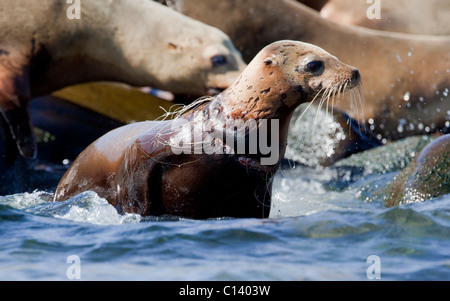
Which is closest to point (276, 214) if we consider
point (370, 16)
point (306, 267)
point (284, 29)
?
point (306, 267)

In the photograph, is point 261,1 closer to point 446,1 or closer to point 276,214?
point 446,1

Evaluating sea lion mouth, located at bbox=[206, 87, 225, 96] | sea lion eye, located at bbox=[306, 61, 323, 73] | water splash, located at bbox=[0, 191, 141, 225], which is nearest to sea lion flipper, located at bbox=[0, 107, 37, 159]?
water splash, located at bbox=[0, 191, 141, 225]

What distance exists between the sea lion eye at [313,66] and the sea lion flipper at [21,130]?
3698 mm

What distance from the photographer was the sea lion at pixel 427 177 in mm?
6586

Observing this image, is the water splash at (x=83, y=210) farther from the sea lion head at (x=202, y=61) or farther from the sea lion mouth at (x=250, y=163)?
the sea lion head at (x=202, y=61)

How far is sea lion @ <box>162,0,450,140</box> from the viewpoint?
10758 mm

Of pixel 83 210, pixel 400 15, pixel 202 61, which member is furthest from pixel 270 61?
pixel 400 15

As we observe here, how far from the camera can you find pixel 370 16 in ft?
40.9

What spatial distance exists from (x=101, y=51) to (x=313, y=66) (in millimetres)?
4337

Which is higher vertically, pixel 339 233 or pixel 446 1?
pixel 446 1

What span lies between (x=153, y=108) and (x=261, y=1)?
79.1 inches

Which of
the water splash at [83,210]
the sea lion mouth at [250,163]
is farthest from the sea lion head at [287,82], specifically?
the water splash at [83,210]

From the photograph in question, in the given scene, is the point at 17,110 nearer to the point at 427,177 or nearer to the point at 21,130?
the point at 21,130

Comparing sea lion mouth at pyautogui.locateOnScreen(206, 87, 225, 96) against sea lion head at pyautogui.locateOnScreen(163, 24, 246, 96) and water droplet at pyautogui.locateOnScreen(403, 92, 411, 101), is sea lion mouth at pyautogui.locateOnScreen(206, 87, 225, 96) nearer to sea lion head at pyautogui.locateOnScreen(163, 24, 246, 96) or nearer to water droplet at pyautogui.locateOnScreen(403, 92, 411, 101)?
sea lion head at pyautogui.locateOnScreen(163, 24, 246, 96)
